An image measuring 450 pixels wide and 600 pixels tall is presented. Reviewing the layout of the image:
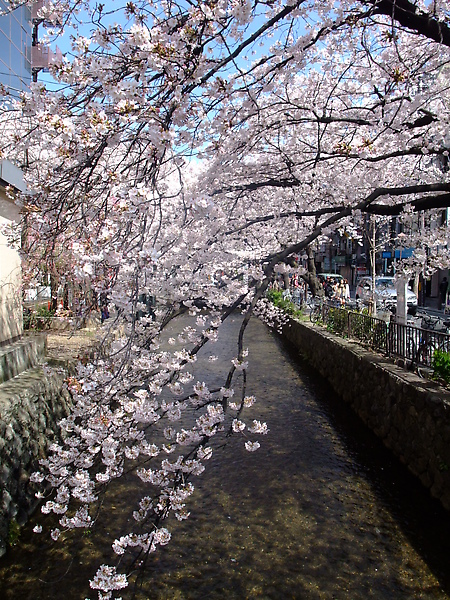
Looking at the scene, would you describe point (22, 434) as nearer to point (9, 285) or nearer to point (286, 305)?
point (9, 285)

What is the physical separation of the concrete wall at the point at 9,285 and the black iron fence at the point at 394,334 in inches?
279

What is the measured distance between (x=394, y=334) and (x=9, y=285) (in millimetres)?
7259

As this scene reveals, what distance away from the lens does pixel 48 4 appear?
3.68m

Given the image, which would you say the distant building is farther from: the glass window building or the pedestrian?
the pedestrian

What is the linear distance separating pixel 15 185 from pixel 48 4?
4.86m

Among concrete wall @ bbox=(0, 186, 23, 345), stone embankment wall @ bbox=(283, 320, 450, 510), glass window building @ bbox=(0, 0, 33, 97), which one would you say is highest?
glass window building @ bbox=(0, 0, 33, 97)

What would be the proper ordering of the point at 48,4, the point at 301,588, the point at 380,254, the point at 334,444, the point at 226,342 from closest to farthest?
the point at 48,4 < the point at 301,588 < the point at 334,444 < the point at 226,342 < the point at 380,254

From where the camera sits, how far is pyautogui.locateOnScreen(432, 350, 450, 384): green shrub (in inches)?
241

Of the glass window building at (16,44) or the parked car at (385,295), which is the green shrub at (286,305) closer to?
the parked car at (385,295)

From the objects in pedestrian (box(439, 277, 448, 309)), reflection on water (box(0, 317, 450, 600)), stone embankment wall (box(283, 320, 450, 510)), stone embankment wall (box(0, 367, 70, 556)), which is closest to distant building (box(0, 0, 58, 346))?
stone embankment wall (box(0, 367, 70, 556))

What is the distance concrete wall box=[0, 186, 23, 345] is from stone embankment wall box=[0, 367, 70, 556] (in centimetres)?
152

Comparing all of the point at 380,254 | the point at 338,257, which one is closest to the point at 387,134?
the point at 380,254

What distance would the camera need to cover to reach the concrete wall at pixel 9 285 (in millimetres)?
8117

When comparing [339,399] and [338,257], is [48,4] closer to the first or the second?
[339,399]
